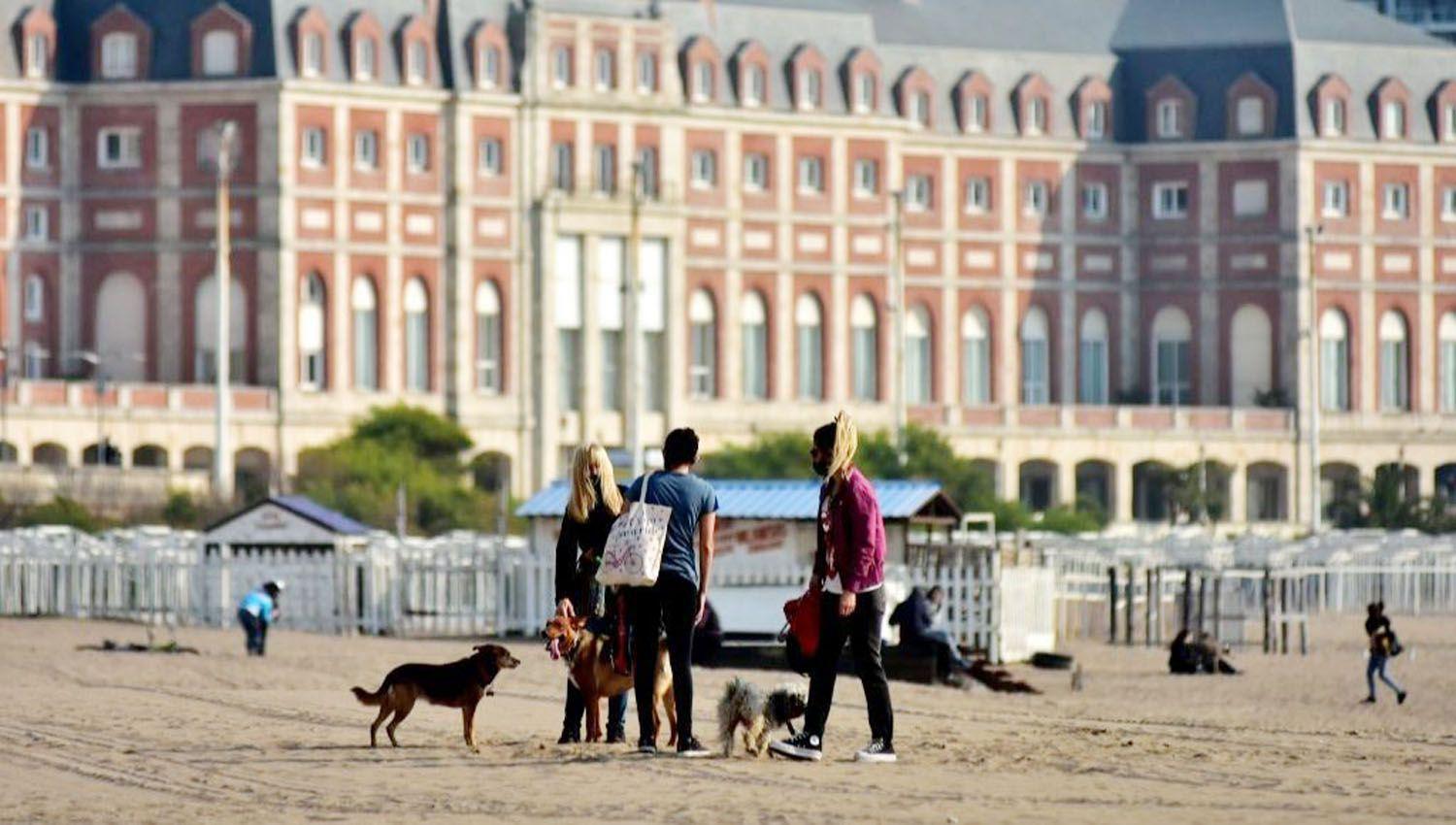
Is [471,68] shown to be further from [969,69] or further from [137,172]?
[969,69]

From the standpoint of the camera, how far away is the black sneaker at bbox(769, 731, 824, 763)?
94.9ft

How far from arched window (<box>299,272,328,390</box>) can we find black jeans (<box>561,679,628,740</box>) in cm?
7432

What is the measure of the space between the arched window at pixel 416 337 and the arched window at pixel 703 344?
24.7ft

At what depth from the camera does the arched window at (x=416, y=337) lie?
106250 mm

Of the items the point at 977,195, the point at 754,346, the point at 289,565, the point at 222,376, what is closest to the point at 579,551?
the point at 289,565

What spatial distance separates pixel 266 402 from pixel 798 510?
163 feet

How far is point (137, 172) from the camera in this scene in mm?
106062

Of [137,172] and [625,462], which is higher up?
[137,172]

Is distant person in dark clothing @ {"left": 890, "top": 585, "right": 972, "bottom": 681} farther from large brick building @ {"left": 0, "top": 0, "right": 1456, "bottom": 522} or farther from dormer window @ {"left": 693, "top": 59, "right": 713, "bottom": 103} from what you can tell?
dormer window @ {"left": 693, "top": 59, "right": 713, "bottom": 103}

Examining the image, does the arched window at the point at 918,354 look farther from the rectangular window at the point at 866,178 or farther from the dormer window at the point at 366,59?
the dormer window at the point at 366,59

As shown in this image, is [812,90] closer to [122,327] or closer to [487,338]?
[487,338]

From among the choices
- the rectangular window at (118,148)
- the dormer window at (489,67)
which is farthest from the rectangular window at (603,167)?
the rectangular window at (118,148)

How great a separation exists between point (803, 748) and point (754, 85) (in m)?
85.3

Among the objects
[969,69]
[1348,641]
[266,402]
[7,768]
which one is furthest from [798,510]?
[969,69]
